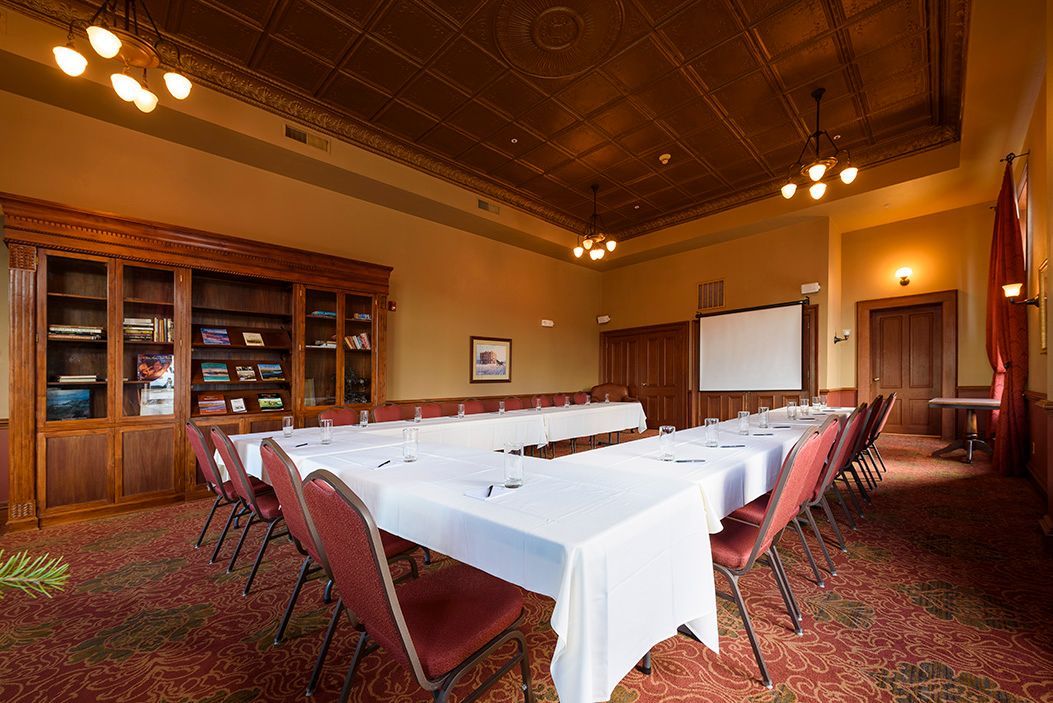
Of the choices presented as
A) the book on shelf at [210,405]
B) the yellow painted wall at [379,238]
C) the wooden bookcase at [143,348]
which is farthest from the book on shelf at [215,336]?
the yellow painted wall at [379,238]

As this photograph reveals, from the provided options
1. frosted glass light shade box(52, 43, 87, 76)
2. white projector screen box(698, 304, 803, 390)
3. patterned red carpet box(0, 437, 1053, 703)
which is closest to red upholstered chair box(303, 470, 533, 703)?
patterned red carpet box(0, 437, 1053, 703)

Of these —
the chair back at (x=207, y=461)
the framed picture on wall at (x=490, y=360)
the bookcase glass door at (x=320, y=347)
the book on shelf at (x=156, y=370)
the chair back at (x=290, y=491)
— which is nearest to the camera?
the chair back at (x=290, y=491)

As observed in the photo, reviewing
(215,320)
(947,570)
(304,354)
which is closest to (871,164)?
(947,570)

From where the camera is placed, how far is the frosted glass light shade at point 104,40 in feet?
8.32

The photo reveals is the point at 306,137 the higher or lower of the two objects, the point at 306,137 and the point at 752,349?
the higher

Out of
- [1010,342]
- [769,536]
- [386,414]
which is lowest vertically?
[769,536]

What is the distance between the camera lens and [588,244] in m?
6.53

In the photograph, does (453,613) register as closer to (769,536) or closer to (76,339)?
(769,536)

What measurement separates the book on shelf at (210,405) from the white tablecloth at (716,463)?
13.3 ft

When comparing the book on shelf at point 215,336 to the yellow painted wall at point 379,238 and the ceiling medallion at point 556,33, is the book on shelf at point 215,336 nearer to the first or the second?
the yellow painted wall at point 379,238

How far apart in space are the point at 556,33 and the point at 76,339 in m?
5.06

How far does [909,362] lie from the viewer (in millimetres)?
7699

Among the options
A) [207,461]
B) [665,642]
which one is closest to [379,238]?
[207,461]

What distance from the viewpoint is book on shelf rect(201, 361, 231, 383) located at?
4690 millimetres
